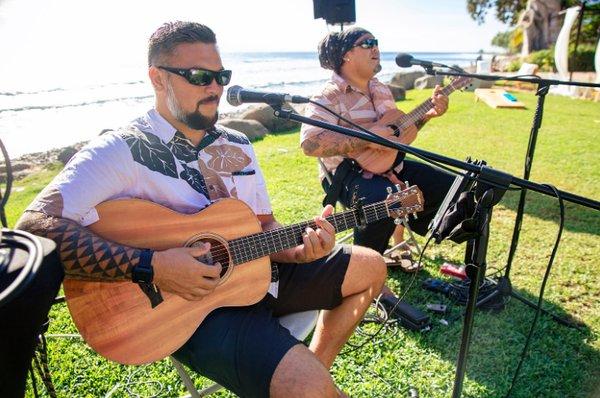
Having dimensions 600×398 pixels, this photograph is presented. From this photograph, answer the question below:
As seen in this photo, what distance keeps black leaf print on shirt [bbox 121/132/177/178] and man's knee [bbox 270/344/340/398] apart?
3.31 feet

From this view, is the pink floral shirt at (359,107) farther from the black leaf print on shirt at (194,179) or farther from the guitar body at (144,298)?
the guitar body at (144,298)

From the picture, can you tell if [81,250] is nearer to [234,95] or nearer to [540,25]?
[234,95]

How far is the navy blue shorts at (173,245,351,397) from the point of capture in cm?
164

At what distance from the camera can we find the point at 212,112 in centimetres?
214

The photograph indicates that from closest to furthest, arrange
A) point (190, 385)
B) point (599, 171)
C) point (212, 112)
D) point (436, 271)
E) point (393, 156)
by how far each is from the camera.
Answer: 1. point (190, 385)
2. point (212, 112)
3. point (393, 156)
4. point (436, 271)
5. point (599, 171)

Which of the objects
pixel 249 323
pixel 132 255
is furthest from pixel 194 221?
pixel 249 323

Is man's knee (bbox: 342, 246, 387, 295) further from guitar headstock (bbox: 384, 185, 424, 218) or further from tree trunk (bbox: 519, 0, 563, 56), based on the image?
tree trunk (bbox: 519, 0, 563, 56)

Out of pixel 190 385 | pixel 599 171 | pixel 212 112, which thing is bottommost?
pixel 599 171

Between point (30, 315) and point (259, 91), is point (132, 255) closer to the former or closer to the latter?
point (30, 315)

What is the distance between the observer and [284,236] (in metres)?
2.10

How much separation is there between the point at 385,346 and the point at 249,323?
1.33m

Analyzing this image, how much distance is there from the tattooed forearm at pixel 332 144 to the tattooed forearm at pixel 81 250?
199 cm

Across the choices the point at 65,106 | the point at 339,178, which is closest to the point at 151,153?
the point at 339,178

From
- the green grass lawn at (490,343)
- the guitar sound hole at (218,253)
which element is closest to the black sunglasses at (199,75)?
the guitar sound hole at (218,253)
